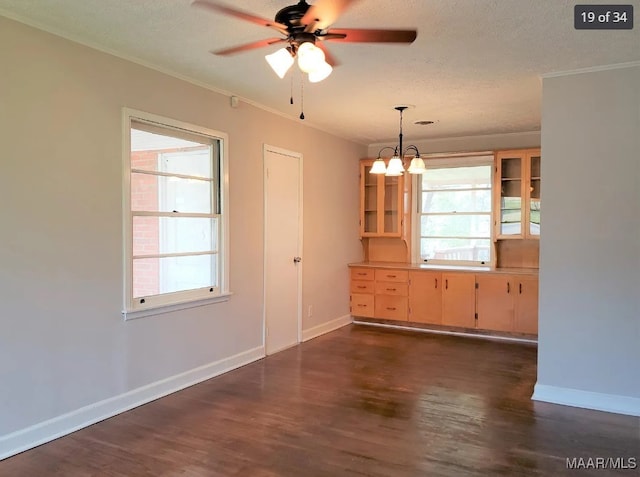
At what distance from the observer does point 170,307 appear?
12.4 feet

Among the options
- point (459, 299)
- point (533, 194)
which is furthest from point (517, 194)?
point (459, 299)

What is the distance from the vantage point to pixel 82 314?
312 cm

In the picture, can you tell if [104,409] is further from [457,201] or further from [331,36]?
[457,201]

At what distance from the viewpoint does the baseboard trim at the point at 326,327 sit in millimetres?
5569

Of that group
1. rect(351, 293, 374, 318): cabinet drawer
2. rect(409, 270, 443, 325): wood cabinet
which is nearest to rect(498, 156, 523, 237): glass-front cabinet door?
rect(409, 270, 443, 325): wood cabinet

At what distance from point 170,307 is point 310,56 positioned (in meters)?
2.40

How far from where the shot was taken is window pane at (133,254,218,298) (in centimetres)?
357

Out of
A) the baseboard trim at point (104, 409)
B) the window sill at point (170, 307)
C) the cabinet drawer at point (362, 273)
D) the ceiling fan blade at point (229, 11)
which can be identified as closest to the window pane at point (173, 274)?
the window sill at point (170, 307)

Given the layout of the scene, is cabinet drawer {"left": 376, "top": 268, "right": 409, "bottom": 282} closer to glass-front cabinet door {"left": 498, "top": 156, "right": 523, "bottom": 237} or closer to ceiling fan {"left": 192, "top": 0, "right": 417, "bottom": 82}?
glass-front cabinet door {"left": 498, "top": 156, "right": 523, "bottom": 237}

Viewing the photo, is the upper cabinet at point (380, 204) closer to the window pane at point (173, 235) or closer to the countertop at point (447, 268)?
the countertop at point (447, 268)

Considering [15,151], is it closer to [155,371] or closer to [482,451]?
[155,371]

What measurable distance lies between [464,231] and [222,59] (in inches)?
161

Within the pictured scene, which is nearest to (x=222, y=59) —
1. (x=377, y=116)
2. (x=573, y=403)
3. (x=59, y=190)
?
(x=59, y=190)

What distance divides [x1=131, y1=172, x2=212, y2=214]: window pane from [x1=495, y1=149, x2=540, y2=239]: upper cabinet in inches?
140
